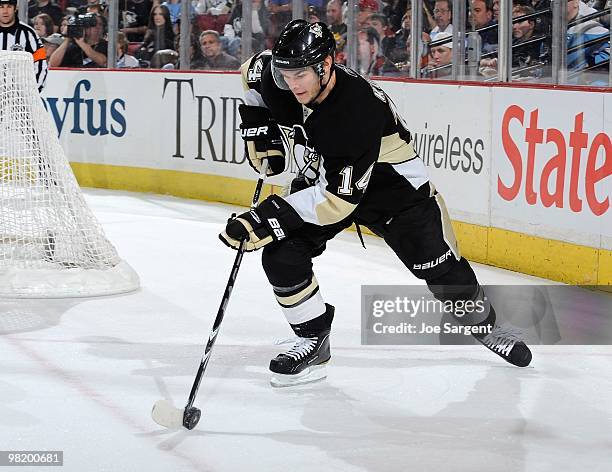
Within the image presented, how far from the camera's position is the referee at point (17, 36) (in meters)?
7.55

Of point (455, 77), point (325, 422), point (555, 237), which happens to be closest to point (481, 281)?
point (555, 237)

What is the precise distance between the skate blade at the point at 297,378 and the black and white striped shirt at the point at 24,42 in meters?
4.59

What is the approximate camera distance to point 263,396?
10.8 ft

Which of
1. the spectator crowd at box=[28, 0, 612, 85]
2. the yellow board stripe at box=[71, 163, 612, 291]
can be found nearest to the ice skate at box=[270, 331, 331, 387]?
the yellow board stripe at box=[71, 163, 612, 291]

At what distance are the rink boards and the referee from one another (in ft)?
2.93

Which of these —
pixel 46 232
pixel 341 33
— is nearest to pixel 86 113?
pixel 341 33

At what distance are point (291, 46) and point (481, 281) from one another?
2.29 meters

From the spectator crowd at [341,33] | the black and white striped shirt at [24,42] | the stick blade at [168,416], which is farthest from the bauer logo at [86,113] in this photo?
the stick blade at [168,416]

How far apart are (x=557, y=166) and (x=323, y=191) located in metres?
2.14

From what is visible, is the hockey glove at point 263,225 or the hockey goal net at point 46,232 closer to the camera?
the hockey glove at point 263,225

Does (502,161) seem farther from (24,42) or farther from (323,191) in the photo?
(24,42)

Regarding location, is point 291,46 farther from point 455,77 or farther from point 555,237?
point 455,77

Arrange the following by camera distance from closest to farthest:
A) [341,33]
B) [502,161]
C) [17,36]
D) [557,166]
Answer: [557,166] → [502,161] → [341,33] → [17,36]

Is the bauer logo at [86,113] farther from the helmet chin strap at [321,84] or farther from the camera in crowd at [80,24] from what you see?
the helmet chin strap at [321,84]
